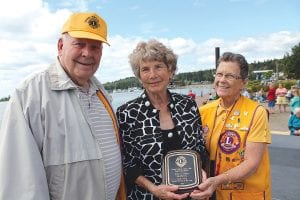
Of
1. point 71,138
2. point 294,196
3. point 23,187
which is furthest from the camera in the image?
point 294,196

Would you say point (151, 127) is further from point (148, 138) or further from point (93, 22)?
point (93, 22)

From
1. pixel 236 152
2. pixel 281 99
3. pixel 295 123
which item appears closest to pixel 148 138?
pixel 236 152

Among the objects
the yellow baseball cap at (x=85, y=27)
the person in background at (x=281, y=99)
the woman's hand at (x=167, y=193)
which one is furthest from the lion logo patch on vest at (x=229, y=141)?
the person in background at (x=281, y=99)

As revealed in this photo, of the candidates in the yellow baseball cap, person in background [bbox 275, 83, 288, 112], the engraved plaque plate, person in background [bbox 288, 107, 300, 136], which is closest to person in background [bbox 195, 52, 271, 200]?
the engraved plaque plate

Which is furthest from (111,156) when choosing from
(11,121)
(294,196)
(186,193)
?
(294,196)

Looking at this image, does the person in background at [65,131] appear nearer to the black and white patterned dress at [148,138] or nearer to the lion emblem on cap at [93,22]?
the lion emblem on cap at [93,22]

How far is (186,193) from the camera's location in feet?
8.09

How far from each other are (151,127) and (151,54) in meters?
0.58

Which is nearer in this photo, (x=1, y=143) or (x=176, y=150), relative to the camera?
(x=1, y=143)

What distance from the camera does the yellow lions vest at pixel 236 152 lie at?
8.98 ft

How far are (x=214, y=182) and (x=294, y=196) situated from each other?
284cm

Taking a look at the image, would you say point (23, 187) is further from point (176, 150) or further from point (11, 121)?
point (176, 150)

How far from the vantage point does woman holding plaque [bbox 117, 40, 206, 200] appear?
2727mm

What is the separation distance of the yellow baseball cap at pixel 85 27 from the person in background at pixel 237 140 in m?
1.07
